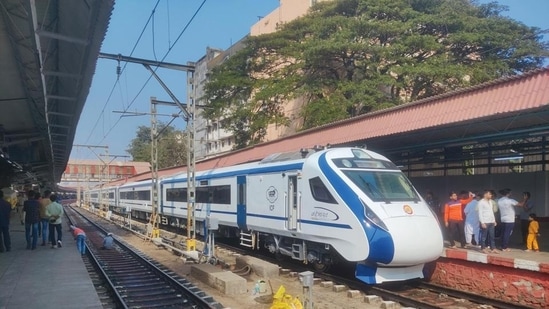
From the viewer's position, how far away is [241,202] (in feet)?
47.7

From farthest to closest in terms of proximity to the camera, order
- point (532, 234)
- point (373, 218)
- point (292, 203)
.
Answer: point (292, 203) < point (532, 234) < point (373, 218)

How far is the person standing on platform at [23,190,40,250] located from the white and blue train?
19.2 ft

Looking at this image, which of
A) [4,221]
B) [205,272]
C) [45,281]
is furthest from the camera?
[4,221]

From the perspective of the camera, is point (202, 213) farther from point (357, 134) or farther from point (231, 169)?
point (357, 134)

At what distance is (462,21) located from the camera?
88.7 ft

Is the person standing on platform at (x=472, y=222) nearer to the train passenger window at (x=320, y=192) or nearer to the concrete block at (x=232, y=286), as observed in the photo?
the train passenger window at (x=320, y=192)

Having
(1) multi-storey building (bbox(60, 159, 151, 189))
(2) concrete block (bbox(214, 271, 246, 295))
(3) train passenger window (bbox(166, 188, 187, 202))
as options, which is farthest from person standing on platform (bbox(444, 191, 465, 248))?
(1) multi-storey building (bbox(60, 159, 151, 189))

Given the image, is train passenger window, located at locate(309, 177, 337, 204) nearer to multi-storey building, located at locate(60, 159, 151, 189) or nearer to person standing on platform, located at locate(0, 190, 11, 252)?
person standing on platform, located at locate(0, 190, 11, 252)

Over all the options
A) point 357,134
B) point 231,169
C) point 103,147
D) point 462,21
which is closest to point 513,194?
point 357,134

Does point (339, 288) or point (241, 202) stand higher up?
point (241, 202)

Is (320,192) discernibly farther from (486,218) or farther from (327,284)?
(486,218)

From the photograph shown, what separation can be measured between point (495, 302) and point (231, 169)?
923 cm

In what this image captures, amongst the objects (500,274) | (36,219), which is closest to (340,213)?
(500,274)

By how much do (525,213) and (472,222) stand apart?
94.4 inches
